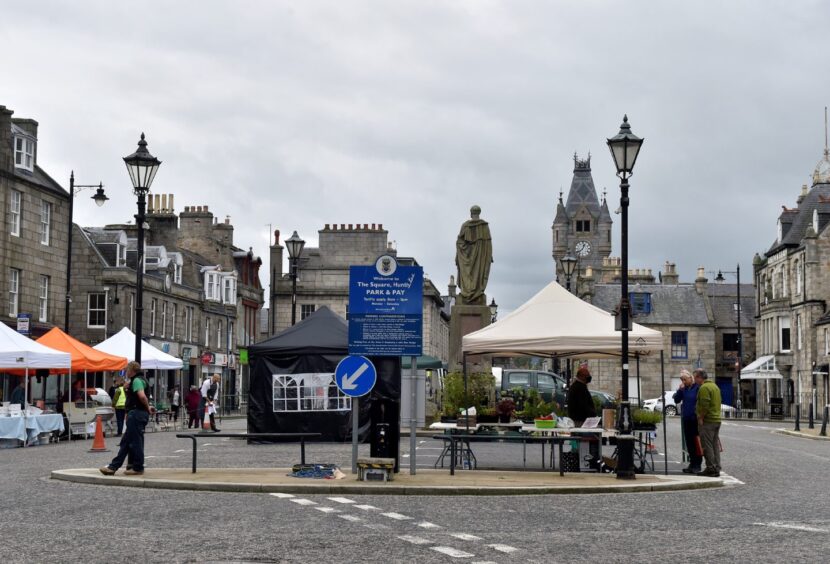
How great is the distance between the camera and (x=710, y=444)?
1870 centimetres

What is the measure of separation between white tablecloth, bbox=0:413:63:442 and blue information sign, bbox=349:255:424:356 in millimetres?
13546

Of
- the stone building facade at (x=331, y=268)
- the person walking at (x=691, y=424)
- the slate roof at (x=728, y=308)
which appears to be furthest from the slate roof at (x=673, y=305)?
the person walking at (x=691, y=424)

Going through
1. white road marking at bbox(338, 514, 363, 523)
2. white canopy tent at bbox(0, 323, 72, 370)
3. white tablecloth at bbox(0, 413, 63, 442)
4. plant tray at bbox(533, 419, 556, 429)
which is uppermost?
white canopy tent at bbox(0, 323, 72, 370)

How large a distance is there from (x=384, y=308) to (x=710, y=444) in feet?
19.8

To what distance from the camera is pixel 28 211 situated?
4316cm

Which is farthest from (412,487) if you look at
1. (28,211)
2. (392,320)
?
(28,211)

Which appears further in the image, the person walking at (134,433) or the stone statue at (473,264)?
the stone statue at (473,264)

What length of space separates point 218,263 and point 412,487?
58.5 metres

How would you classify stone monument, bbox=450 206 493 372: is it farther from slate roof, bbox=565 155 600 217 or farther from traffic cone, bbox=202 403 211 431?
slate roof, bbox=565 155 600 217

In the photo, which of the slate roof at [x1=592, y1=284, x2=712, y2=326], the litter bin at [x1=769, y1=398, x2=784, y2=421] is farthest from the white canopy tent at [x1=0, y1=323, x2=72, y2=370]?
the slate roof at [x1=592, y1=284, x2=712, y2=326]

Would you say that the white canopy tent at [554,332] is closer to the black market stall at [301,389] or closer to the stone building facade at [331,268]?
the black market stall at [301,389]

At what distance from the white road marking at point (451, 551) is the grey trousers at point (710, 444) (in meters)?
9.58

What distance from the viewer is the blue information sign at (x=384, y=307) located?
17453 millimetres

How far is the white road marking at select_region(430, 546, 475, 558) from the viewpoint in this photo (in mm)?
9695
